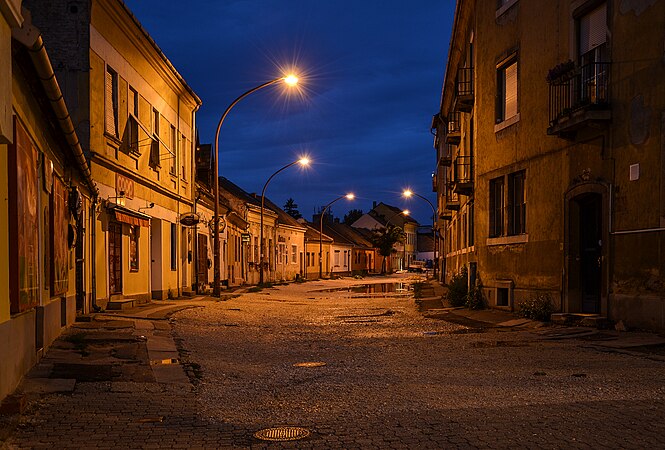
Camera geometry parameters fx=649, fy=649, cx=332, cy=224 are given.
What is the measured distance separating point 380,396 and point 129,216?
445 inches

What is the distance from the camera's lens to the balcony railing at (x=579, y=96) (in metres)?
12.4

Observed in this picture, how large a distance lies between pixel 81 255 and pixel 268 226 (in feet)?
98.8

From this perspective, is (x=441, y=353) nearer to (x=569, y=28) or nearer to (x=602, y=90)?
(x=602, y=90)

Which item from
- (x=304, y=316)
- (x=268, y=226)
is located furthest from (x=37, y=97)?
(x=268, y=226)

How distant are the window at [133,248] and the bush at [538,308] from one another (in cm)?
1036

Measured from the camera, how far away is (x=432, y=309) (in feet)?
62.4

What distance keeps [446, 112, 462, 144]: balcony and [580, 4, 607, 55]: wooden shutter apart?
11.3m

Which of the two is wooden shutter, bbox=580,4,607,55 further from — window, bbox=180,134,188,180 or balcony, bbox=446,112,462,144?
window, bbox=180,134,188,180

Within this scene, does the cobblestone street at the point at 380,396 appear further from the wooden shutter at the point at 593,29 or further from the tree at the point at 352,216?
the tree at the point at 352,216

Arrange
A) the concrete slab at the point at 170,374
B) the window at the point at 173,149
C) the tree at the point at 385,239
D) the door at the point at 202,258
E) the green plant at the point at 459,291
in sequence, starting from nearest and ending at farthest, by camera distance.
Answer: the concrete slab at the point at 170,374
the green plant at the point at 459,291
the window at the point at 173,149
the door at the point at 202,258
the tree at the point at 385,239

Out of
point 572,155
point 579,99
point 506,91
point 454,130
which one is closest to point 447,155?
point 454,130

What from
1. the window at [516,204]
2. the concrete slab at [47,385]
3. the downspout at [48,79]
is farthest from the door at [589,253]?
the concrete slab at [47,385]

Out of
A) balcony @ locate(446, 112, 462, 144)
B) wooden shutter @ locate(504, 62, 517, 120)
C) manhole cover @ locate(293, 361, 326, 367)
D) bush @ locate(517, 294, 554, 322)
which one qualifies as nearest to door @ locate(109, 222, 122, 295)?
manhole cover @ locate(293, 361, 326, 367)

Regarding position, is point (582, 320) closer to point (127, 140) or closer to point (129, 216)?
point (129, 216)
